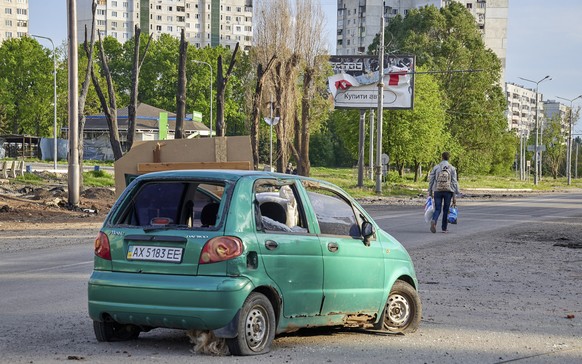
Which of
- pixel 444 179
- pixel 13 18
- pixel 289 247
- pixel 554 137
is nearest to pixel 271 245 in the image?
pixel 289 247

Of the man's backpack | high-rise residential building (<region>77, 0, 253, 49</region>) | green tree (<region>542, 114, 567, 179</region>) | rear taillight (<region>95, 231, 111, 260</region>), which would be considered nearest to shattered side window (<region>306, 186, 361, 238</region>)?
rear taillight (<region>95, 231, 111, 260</region>)

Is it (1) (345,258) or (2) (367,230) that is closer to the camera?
(1) (345,258)

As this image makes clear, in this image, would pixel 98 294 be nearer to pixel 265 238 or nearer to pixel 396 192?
pixel 265 238

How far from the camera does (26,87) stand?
3489 inches

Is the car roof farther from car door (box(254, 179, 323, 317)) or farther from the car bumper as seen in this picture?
the car bumper

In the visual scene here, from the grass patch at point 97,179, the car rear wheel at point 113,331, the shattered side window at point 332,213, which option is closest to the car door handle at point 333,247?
the shattered side window at point 332,213

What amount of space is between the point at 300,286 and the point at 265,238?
1.86 ft

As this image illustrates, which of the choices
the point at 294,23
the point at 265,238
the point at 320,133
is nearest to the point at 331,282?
the point at 265,238

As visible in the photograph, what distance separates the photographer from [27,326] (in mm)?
8461

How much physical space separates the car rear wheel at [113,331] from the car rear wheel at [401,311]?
7.90 ft

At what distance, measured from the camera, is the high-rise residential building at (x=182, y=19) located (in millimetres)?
175750

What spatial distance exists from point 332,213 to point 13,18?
590ft

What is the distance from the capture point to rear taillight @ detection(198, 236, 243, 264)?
6996mm

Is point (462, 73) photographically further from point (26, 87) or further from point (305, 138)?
point (26, 87)
